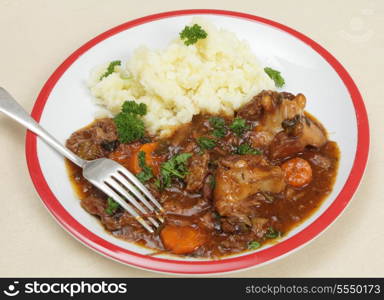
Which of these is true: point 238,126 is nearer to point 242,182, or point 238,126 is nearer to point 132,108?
point 242,182

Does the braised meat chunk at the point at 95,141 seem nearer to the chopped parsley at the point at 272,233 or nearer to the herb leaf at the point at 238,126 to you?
the herb leaf at the point at 238,126

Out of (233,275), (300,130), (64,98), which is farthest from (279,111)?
(64,98)

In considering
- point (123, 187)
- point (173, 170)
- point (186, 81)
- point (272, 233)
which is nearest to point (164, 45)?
point (186, 81)

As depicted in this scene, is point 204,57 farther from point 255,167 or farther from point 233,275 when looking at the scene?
point 233,275

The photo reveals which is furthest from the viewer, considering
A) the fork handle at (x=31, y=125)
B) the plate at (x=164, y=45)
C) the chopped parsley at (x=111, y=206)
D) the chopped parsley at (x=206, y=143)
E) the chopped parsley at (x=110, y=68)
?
the chopped parsley at (x=110, y=68)

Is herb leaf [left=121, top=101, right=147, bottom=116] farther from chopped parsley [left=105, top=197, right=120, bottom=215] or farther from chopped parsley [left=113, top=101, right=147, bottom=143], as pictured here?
chopped parsley [left=105, top=197, right=120, bottom=215]

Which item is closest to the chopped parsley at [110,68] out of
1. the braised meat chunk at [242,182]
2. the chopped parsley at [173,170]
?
the chopped parsley at [173,170]
